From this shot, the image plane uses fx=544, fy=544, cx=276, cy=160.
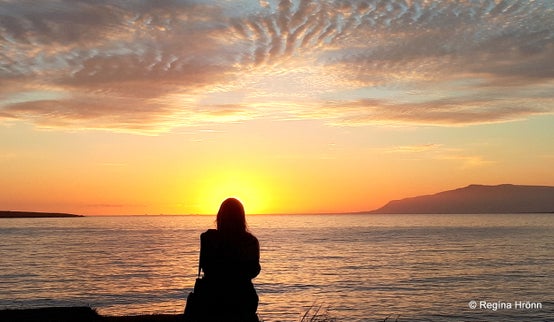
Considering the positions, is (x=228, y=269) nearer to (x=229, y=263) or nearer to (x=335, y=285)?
(x=229, y=263)

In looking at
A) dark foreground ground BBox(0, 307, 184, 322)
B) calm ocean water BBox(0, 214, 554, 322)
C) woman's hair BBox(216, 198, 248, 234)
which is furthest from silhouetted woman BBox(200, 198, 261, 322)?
calm ocean water BBox(0, 214, 554, 322)

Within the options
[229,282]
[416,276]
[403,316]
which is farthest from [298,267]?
[229,282]

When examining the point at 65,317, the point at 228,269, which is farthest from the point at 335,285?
the point at 228,269

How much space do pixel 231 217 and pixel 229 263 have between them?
2.25ft

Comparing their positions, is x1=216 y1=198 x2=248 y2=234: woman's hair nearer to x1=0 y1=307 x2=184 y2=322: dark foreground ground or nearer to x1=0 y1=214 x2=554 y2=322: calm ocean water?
x1=0 y1=307 x2=184 y2=322: dark foreground ground

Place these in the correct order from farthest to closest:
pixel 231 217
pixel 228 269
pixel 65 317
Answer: pixel 65 317 < pixel 228 269 < pixel 231 217

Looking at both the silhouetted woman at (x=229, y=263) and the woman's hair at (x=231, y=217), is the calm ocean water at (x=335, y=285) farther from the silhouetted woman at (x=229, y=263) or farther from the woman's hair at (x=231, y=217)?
the woman's hair at (x=231, y=217)

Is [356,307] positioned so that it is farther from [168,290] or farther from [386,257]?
[386,257]

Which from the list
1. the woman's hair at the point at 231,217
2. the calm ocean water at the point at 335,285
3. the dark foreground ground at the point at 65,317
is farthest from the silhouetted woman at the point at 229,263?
the calm ocean water at the point at 335,285

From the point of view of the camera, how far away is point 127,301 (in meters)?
34.1

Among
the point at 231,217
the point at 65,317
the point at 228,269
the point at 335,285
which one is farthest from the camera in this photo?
the point at 335,285

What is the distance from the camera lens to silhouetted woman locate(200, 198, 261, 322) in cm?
787

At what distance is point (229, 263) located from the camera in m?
7.95

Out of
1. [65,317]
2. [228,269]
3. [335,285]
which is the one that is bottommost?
[335,285]
